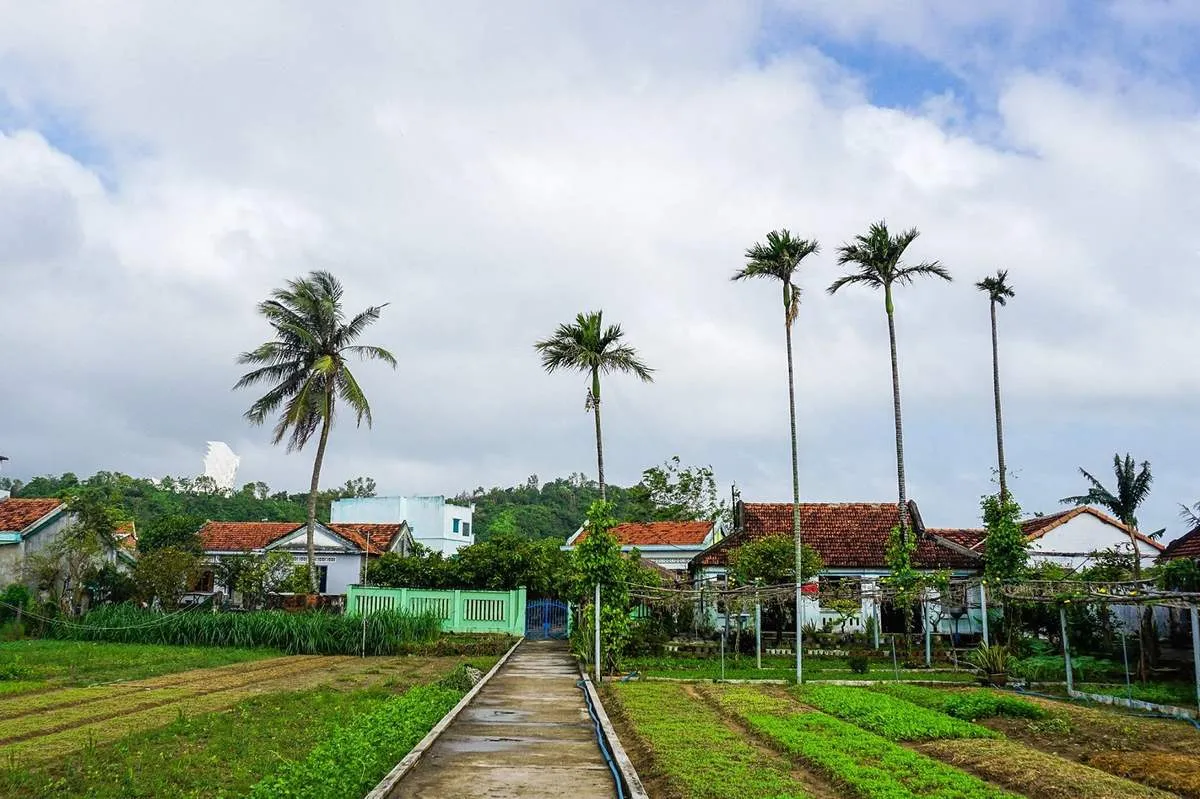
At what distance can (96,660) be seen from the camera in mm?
22031

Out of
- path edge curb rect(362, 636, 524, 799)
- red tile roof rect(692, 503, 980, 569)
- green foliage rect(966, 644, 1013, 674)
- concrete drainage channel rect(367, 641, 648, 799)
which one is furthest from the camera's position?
red tile roof rect(692, 503, 980, 569)

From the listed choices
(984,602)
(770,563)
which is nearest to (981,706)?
(984,602)

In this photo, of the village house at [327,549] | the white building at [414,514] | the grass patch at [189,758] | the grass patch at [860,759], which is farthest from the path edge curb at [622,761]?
the white building at [414,514]

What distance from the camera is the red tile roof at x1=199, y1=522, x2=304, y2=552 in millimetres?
42875

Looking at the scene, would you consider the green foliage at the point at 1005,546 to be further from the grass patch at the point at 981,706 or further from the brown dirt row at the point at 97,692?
the brown dirt row at the point at 97,692

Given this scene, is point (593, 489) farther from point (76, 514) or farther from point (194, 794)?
point (194, 794)

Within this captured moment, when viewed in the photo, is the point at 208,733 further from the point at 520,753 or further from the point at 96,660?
the point at 96,660

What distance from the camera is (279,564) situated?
118 feet

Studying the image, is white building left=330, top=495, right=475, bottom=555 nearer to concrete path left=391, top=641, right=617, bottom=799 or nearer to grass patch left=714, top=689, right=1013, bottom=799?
concrete path left=391, top=641, right=617, bottom=799

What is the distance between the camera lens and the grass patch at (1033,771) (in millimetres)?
9414

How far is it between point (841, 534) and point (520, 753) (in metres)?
25.2

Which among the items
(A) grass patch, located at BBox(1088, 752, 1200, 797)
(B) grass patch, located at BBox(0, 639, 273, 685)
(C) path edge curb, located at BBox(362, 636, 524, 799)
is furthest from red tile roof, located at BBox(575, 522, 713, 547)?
(A) grass patch, located at BBox(1088, 752, 1200, 797)

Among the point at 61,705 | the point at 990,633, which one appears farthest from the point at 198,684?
the point at 990,633

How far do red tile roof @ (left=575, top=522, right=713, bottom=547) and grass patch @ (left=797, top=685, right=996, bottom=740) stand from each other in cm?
2965
